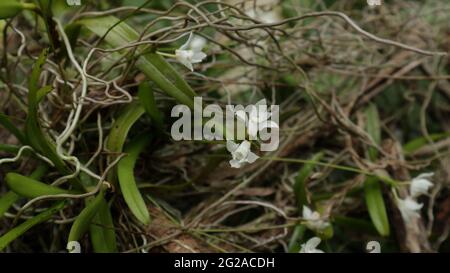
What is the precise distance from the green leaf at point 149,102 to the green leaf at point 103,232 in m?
0.14

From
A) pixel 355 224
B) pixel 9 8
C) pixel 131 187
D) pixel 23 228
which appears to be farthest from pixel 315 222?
pixel 9 8

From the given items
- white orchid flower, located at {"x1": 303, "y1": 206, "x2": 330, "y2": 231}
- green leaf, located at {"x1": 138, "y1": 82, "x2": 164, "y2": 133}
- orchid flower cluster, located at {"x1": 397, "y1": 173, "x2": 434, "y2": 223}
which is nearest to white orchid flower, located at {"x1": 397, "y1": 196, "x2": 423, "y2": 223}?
orchid flower cluster, located at {"x1": 397, "y1": 173, "x2": 434, "y2": 223}

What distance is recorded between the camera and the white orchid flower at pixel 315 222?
0.89 meters

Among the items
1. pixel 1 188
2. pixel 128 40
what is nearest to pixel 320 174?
pixel 128 40

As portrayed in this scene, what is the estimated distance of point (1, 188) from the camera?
93cm

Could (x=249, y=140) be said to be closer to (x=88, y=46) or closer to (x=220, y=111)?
(x=220, y=111)

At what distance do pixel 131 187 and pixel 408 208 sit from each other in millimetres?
431

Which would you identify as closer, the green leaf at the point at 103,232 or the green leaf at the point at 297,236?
the green leaf at the point at 103,232

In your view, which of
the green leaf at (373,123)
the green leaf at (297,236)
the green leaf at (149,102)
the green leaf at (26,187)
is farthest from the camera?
the green leaf at (373,123)

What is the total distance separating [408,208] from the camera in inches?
36.8

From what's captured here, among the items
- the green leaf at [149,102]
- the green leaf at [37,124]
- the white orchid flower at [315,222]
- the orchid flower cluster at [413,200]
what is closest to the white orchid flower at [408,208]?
the orchid flower cluster at [413,200]

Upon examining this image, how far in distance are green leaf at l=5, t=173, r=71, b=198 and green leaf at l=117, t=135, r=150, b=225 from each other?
0.30 ft

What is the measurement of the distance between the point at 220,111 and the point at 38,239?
0.35m

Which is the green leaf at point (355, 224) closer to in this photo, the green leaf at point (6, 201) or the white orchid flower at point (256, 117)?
the white orchid flower at point (256, 117)
